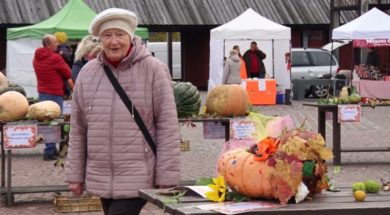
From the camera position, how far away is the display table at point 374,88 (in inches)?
856

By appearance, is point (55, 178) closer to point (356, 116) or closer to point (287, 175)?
point (356, 116)

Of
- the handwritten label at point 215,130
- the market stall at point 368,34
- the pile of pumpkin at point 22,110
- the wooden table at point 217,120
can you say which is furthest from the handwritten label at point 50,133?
the market stall at point 368,34

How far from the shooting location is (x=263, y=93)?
2700 centimetres

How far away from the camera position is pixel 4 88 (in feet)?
41.8

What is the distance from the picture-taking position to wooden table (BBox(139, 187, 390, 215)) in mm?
4223

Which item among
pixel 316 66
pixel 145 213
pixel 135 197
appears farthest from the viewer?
pixel 316 66

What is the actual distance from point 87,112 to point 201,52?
32647mm

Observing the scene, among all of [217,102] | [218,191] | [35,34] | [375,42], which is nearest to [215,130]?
[217,102]

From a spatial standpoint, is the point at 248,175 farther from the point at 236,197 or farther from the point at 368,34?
the point at 368,34

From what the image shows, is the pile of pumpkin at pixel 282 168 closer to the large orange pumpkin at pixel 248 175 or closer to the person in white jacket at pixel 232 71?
the large orange pumpkin at pixel 248 175

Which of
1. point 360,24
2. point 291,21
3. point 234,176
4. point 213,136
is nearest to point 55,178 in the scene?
point 213,136

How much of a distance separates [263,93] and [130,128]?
71.0 feet

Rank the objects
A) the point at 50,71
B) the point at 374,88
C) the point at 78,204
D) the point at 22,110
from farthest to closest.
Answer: the point at 374,88, the point at 50,71, the point at 22,110, the point at 78,204

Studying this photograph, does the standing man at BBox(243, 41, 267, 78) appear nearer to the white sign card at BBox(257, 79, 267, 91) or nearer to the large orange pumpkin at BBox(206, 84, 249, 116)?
the white sign card at BBox(257, 79, 267, 91)
